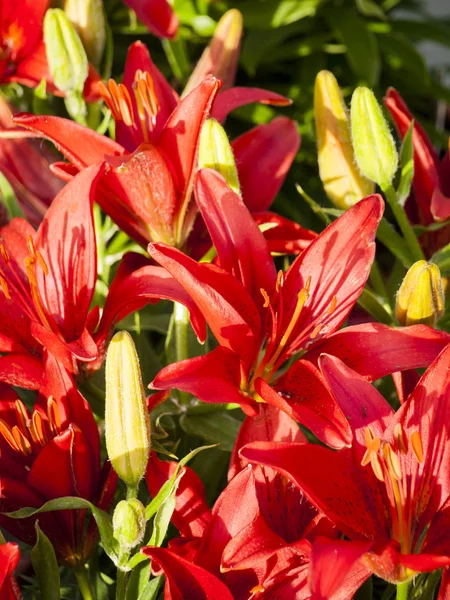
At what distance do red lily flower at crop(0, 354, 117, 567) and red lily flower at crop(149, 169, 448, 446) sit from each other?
8 cm

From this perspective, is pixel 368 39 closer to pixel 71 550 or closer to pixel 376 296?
pixel 376 296

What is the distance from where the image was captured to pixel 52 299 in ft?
2.11

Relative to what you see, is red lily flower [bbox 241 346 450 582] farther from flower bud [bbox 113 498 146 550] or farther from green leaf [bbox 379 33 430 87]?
green leaf [bbox 379 33 430 87]

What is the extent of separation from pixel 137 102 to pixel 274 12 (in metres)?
0.56

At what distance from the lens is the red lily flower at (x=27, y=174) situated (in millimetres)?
780

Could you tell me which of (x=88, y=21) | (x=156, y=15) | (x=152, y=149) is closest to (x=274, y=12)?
(x=156, y=15)

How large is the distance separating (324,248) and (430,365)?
0.41ft

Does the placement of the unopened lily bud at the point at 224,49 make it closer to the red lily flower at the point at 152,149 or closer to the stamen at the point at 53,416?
the red lily flower at the point at 152,149

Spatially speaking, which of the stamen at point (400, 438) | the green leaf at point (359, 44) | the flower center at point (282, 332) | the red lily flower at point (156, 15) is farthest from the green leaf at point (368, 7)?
the stamen at point (400, 438)

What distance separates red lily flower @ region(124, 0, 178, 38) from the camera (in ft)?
3.01

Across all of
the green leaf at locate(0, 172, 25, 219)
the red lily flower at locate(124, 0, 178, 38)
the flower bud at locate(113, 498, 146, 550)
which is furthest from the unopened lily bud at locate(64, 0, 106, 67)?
the flower bud at locate(113, 498, 146, 550)

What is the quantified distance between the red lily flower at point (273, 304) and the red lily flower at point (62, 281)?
0.04m

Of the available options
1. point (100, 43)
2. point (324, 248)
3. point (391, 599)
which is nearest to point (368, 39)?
point (100, 43)

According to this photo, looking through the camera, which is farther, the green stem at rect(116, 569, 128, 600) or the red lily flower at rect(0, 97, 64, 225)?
the red lily flower at rect(0, 97, 64, 225)
